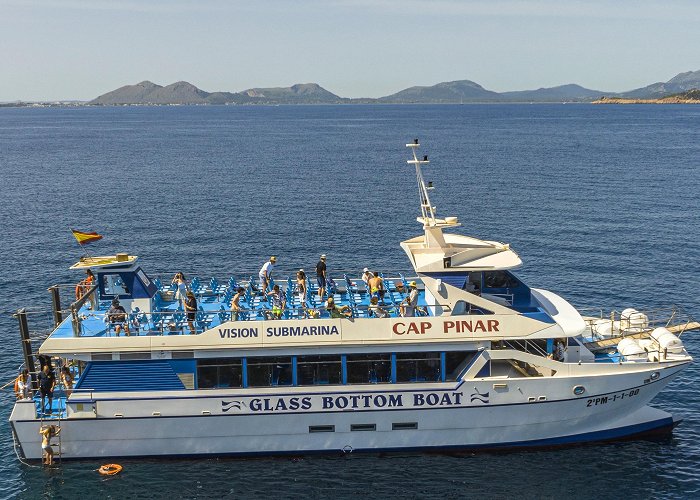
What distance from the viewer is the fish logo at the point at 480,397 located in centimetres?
2266

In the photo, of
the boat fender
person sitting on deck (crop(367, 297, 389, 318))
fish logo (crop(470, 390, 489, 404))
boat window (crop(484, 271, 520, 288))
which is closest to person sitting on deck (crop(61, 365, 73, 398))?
person sitting on deck (crop(367, 297, 389, 318))

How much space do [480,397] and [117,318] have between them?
1175 cm

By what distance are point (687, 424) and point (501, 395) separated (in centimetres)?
794

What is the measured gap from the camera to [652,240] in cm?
5134

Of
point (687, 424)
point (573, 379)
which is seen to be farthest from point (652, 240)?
point (573, 379)

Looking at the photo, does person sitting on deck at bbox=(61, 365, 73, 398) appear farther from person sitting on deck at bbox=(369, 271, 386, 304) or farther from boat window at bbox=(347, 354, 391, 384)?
person sitting on deck at bbox=(369, 271, 386, 304)

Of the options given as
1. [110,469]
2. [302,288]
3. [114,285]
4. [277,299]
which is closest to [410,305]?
[302,288]

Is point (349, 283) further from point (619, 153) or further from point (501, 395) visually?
point (619, 153)

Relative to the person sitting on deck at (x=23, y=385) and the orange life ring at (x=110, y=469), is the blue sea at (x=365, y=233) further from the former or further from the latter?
the person sitting on deck at (x=23, y=385)

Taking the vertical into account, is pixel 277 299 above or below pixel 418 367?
above

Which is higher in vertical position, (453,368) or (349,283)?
(349,283)

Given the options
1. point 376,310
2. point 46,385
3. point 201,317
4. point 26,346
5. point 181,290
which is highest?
point 181,290

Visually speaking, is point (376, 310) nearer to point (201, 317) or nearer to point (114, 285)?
point (201, 317)

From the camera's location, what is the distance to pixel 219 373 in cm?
2281
